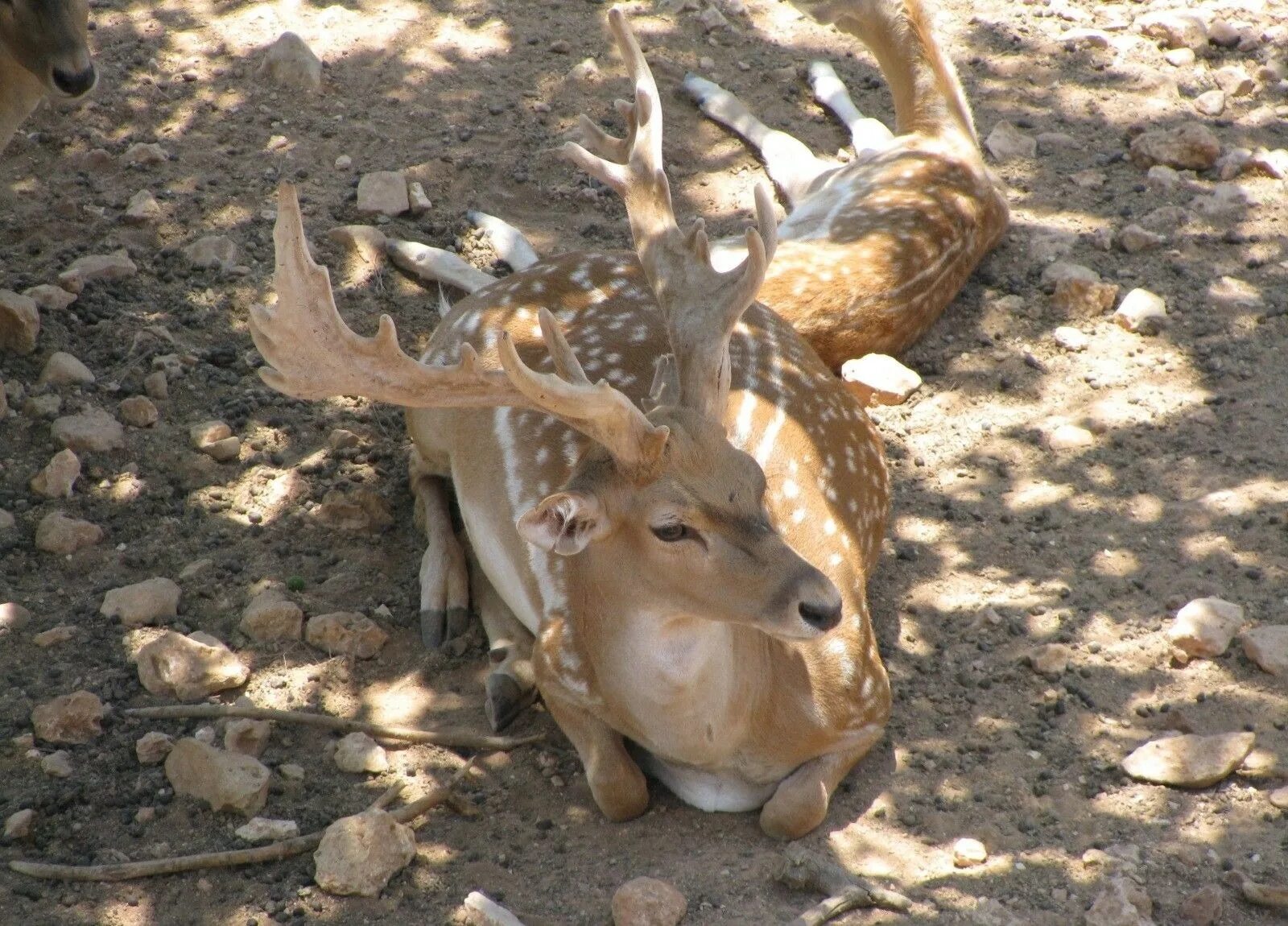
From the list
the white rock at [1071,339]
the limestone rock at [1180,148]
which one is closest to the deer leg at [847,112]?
the limestone rock at [1180,148]

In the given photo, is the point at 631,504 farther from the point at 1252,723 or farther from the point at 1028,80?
the point at 1028,80

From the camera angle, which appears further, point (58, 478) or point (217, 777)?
point (58, 478)

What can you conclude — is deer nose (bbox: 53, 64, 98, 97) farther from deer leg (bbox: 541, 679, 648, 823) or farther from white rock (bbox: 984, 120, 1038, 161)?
white rock (bbox: 984, 120, 1038, 161)

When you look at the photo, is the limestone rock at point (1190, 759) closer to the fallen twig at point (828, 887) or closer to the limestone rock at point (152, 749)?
the fallen twig at point (828, 887)

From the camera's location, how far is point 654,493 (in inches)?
131

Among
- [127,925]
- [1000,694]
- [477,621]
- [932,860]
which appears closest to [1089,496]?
[1000,694]

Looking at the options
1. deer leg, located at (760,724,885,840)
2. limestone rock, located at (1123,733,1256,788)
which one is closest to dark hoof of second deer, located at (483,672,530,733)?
deer leg, located at (760,724,885,840)

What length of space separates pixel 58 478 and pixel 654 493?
2.19 metres

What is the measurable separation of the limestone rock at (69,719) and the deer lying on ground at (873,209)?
2139mm

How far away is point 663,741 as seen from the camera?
3643 mm

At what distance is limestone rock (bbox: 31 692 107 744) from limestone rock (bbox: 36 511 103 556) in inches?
27.3

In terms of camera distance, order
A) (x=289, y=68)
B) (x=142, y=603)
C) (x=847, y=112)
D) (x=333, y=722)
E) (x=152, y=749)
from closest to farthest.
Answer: (x=152, y=749), (x=333, y=722), (x=142, y=603), (x=289, y=68), (x=847, y=112)

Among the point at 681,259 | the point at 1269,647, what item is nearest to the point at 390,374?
the point at 681,259

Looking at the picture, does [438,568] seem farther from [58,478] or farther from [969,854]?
[969,854]
